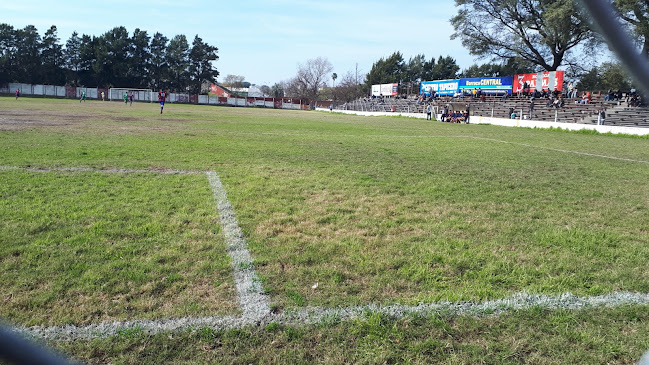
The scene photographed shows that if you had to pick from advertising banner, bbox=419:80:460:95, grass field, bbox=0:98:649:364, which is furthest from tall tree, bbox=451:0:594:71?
grass field, bbox=0:98:649:364

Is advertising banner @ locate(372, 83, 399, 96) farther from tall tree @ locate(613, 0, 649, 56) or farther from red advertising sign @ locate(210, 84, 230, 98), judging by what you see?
tall tree @ locate(613, 0, 649, 56)

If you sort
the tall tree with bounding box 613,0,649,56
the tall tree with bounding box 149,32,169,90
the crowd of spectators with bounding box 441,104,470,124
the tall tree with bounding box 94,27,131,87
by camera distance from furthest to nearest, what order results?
the tall tree with bounding box 149,32,169,90 < the tall tree with bounding box 94,27,131,87 < the crowd of spectators with bounding box 441,104,470,124 < the tall tree with bounding box 613,0,649,56

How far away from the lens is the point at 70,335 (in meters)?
2.46

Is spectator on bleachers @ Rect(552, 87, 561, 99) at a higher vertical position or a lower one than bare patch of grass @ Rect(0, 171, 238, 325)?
higher

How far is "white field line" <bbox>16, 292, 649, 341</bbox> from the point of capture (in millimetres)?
2504

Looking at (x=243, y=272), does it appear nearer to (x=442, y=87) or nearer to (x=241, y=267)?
(x=241, y=267)

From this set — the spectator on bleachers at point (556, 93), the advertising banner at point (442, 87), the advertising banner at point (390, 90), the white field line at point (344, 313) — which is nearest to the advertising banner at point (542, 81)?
the spectator on bleachers at point (556, 93)

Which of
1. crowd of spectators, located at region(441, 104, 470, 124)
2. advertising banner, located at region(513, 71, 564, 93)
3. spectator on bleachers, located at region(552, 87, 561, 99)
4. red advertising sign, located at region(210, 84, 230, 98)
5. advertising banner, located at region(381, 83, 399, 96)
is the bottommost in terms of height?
crowd of spectators, located at region(441, 104, 470, 124)

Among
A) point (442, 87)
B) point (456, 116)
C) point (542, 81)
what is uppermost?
point (442, 87)

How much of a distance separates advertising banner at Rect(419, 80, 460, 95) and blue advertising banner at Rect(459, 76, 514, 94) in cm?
118

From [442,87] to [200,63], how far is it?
185 feet

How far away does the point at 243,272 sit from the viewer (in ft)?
11.2

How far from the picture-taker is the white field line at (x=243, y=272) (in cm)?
285

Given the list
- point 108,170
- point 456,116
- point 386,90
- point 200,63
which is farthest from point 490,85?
point 200,63
